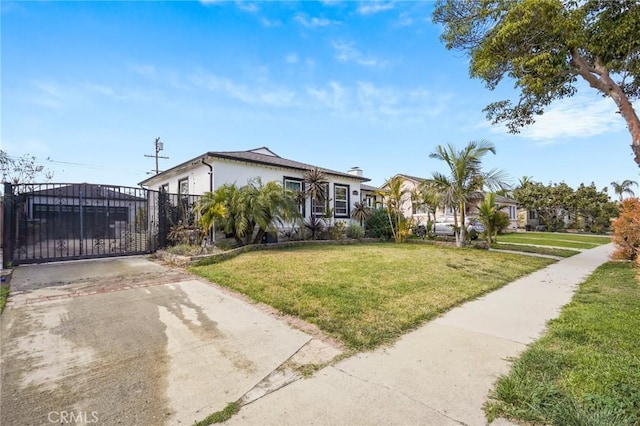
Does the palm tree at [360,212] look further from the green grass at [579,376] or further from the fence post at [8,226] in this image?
the fence post at [8,226]

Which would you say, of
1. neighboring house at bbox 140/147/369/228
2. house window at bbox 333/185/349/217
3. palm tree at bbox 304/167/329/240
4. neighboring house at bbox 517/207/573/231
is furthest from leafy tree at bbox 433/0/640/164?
neighboring house at bbox 517/207/573/231

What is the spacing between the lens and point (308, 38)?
10367mm

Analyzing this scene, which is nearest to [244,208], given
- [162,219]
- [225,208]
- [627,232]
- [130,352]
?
[225,208]

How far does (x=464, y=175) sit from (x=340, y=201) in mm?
6774

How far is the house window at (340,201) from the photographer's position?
1664 centimetres

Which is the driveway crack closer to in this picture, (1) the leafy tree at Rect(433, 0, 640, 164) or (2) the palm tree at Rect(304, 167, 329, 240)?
(1) the leafy tree at Rect(433, 0, 640, 164)

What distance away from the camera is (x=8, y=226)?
7445mm

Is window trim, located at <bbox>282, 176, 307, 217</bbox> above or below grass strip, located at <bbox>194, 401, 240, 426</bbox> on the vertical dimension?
above

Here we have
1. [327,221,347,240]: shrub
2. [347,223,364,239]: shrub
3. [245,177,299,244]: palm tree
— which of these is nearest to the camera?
[245,177,299,244]: palm tree

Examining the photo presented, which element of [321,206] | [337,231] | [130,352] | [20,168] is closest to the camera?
[130,352]

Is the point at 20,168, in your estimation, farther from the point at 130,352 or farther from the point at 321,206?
the point at 130,352

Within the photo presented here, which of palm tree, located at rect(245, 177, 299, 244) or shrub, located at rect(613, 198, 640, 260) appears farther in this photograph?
palm tree, located at rect(245, 177, 299, 244)

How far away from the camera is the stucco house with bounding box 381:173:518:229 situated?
13.7 m

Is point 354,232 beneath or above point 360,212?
beneath
